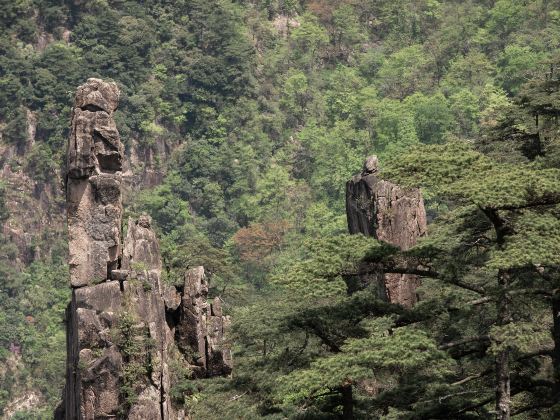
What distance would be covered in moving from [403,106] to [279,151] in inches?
354

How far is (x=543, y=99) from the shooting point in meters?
54.8

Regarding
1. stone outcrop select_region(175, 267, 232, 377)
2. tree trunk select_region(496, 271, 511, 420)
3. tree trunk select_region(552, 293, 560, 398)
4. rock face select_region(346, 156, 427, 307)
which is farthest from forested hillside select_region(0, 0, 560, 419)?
tree trunk select_region(496, 271, 511, 420)

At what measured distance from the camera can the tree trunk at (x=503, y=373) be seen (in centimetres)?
3020

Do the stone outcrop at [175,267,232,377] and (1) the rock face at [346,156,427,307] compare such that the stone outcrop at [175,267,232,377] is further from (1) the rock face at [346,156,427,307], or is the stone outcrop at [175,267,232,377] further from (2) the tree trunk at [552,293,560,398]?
(2) the tree trunk at [552,293,560,398]

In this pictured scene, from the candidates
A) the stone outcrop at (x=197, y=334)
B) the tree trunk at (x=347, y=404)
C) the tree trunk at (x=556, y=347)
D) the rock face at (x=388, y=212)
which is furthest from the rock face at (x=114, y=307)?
the tree trunk at (x=556, y=347)

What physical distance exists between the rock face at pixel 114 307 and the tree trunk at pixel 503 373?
1980 centimetres

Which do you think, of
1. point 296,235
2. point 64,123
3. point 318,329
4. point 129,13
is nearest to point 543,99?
point 318,329

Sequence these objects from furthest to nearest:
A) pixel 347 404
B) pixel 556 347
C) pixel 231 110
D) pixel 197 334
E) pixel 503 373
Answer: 1. pixel 231 110
2. pixel 197 334
3. pixel 347 404
4. pixel 556 347
5. pixel 503 373

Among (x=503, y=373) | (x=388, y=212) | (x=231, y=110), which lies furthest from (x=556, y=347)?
(x=231, y=110)

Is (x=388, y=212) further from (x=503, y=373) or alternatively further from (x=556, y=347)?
(x=503, y=373)

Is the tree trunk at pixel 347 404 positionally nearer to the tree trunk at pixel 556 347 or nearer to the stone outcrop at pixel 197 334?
the tree trunk at pixel 556 347

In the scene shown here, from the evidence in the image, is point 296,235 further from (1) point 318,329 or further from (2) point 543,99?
(1) point 318,329

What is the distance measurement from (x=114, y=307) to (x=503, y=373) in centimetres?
2117

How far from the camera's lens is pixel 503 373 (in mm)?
30438
